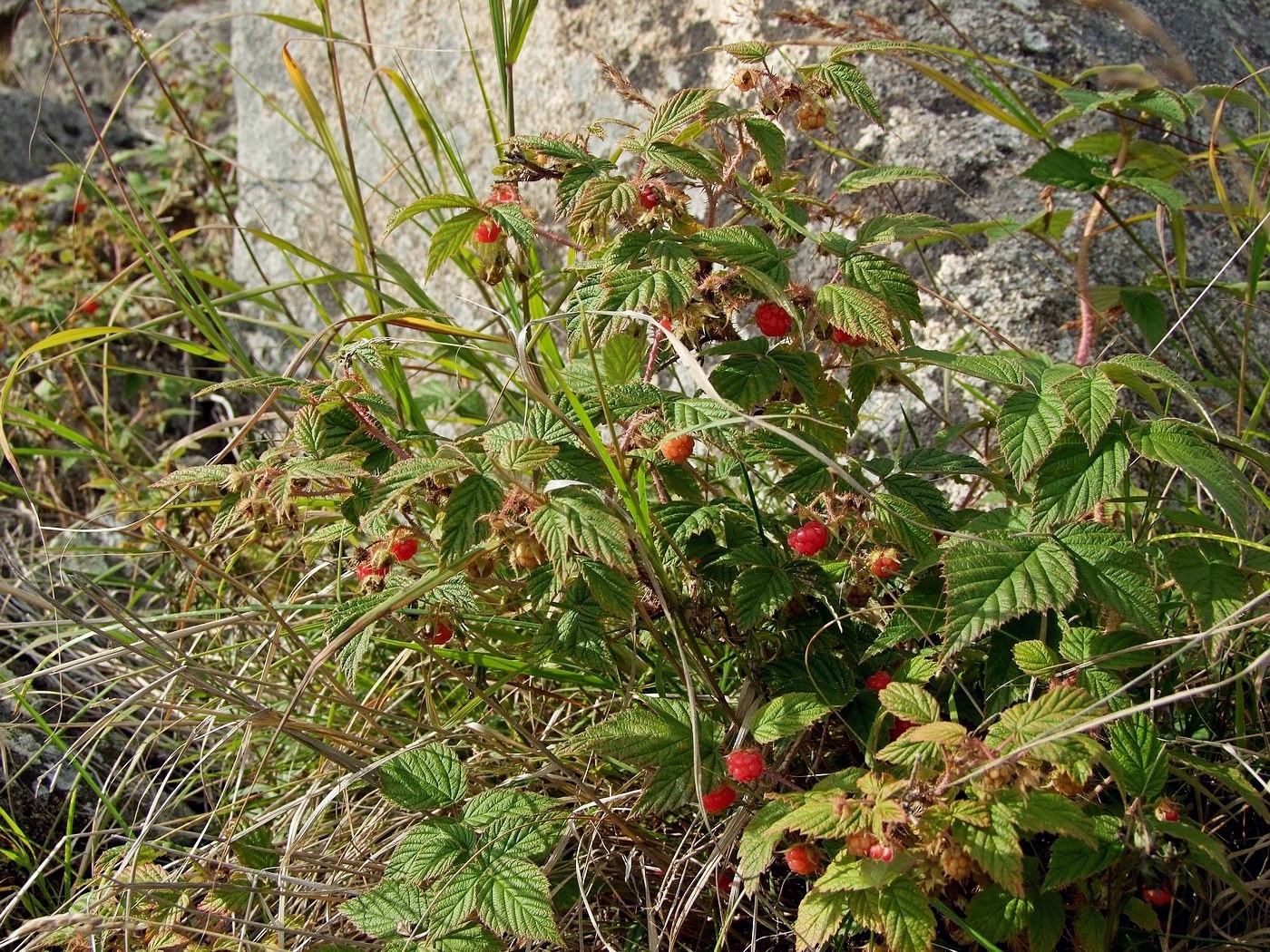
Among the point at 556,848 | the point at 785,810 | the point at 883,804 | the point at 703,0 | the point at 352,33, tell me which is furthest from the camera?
the point at 352,33

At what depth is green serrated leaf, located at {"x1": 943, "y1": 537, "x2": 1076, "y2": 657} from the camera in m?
0.97

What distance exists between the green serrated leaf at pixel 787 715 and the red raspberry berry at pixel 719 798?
0.21ft

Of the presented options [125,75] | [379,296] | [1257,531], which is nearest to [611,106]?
[379,296]

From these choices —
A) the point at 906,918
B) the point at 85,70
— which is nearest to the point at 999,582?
the point at 906,918

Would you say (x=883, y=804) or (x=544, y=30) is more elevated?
(x=544, y=30)

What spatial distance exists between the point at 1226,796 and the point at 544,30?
1848 mm

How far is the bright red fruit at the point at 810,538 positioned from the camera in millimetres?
1105

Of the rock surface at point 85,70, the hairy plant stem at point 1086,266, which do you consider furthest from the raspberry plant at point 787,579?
the rock surface at point 85,70

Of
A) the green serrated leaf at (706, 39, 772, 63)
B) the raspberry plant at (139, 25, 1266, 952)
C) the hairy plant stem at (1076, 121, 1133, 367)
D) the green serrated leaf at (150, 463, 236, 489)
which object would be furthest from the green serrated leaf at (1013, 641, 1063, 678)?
the green serrated leaf at (150, 463, 236, 489)

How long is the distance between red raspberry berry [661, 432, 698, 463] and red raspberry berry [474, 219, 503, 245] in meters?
0.29

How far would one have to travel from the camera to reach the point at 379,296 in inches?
63.7

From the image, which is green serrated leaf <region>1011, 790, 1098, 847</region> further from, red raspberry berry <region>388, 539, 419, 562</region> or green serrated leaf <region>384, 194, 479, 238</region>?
green serrated leaf <region>384, 194, 479, 238</region>

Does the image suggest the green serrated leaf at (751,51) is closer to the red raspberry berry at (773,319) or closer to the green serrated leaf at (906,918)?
the red raspberry berry at (773,319)

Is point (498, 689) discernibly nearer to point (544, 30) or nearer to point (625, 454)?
point (625, 454)
